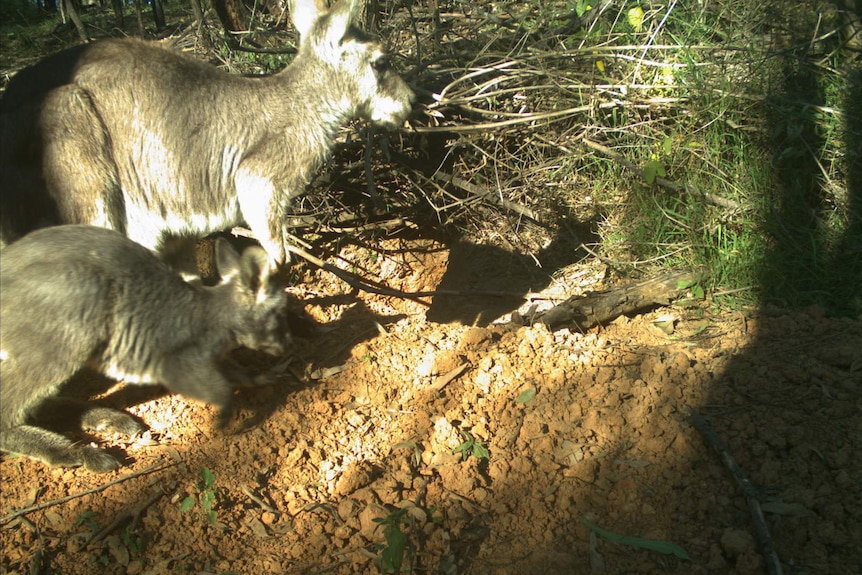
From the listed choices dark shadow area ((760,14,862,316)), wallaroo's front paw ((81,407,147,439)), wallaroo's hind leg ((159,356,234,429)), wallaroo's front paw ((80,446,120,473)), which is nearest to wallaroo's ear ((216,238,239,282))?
wallaroo's hind leg ((159,356,234,429))

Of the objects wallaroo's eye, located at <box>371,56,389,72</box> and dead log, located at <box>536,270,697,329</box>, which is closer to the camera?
wallaroo's eye, located at <box>371,56,389,72</box>

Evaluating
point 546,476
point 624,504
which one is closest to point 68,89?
point 546,476

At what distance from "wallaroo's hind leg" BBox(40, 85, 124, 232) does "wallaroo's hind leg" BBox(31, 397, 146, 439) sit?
1121mm

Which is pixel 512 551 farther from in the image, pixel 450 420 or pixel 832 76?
pixel 832 76

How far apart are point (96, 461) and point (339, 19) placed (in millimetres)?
3037

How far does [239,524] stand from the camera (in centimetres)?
357

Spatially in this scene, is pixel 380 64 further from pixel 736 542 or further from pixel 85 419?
pixel 736 542

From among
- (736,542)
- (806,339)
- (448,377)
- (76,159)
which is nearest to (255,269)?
(76,159)

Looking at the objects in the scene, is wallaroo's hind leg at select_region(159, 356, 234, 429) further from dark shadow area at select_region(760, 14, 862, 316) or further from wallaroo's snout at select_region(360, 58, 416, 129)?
dark shadow area at select_region(760, 14, 862, 316)

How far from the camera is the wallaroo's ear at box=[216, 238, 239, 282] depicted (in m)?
4.08

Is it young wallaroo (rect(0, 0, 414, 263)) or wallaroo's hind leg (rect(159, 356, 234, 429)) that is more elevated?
young wallaroo (rect(0, 0, 414, 263))

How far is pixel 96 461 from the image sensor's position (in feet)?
12.6

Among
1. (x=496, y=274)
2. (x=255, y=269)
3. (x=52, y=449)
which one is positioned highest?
(x=255, y=269)

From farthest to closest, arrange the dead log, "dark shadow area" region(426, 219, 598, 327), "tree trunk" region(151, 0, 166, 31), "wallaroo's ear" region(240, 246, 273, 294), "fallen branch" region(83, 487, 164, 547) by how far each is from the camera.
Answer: "tree trunk" region(151, 0, 166, 31), "dark shadow area" region(426, 219, 598, 327), the dead log, "wallaroo's ear" region(240, 246, 273, 294), "fallen branch" region(83, 487, 164, 547)
